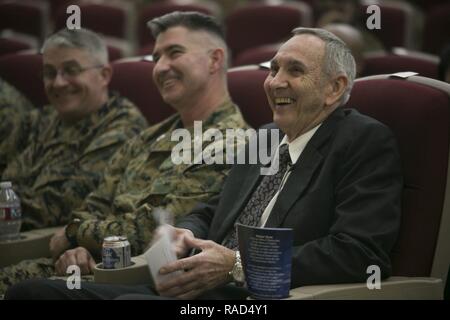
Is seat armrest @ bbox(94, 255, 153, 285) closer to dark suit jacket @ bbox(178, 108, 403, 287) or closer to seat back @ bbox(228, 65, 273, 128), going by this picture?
dark suit jacket @ bbox(178, 108, 403, 287)

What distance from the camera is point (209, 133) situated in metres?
2.53

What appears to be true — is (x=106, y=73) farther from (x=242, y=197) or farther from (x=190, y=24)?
(x=242, y=197)

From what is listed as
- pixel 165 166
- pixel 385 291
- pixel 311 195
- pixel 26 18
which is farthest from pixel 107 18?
pixel 385 291

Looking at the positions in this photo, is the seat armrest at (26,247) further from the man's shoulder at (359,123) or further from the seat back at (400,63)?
the seat back at (400,63)

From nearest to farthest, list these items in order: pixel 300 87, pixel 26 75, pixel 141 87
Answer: pixel 300 87
pixel 141 87
pixel 26 75

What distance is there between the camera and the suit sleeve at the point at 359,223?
75.5 inches

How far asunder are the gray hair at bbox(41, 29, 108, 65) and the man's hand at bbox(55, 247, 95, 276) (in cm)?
85

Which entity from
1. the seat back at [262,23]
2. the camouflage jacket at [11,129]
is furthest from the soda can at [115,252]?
the seat back at [262,23]

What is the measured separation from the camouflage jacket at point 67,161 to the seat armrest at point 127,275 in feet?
2.22

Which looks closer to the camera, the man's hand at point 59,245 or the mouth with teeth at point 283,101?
the mouth with teeth at point 283,101

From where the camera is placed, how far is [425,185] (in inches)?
79.4

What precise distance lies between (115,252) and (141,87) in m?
1.01

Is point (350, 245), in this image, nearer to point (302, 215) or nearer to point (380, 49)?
point (302, 215)

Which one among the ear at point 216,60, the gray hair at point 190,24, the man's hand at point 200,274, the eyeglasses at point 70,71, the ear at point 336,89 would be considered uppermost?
the gray hair at point 190,24
